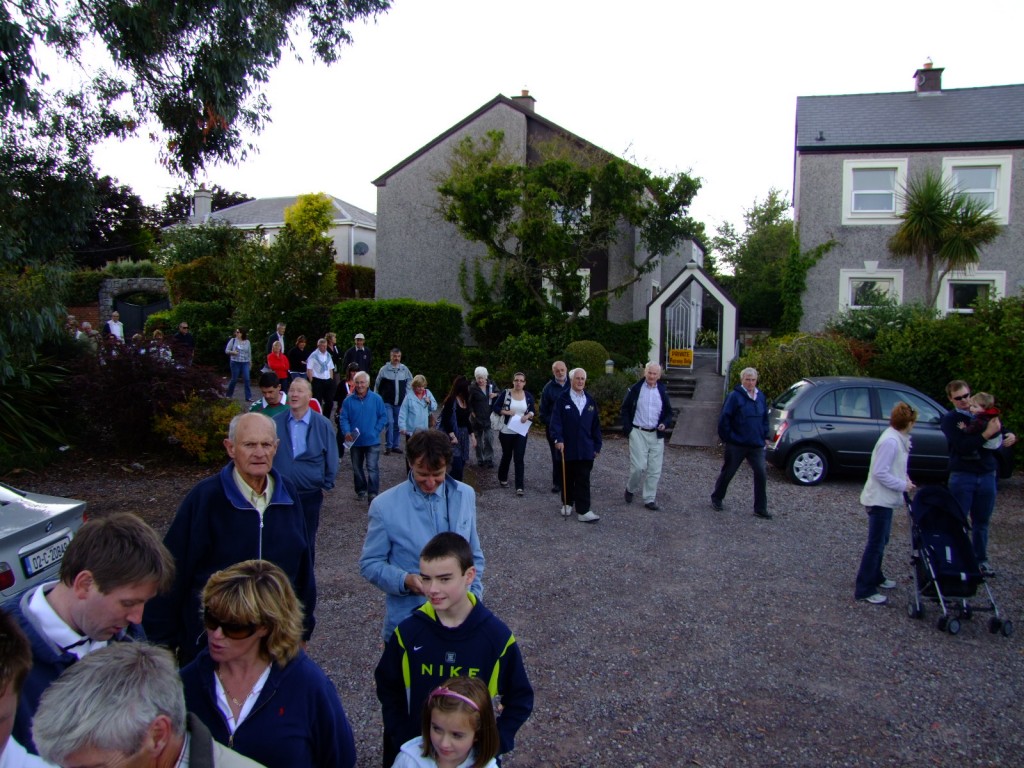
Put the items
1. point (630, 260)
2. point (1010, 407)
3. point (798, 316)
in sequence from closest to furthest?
1. point (1010, 407)
2. point (798, 316)
3. point (630, 260)

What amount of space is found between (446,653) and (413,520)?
861mm

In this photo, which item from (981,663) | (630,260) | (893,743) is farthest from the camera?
(630,260)

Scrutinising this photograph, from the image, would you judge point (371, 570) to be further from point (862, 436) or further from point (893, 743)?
point (862, 436)

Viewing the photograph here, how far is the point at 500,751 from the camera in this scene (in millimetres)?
2738

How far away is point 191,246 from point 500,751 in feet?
105

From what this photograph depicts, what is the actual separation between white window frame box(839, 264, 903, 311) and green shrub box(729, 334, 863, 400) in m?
4.81

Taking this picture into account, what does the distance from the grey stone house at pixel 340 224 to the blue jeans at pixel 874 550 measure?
95.0ft

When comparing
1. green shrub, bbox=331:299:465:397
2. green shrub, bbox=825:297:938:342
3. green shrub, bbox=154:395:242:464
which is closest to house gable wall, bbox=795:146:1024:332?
green shrub, bbox=825:297:938:342

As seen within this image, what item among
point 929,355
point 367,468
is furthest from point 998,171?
point 367,468

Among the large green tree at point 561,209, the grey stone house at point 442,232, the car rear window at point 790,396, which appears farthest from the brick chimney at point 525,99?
the car rear window at point 790,396

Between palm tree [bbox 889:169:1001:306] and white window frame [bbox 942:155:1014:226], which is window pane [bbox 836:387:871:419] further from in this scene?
white window frame [bbox 942:155:1014:226]

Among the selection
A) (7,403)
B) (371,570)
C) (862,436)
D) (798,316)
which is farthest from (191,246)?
(371,570)

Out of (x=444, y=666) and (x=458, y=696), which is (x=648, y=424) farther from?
(x=458, y=696)

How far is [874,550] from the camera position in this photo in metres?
6.65
